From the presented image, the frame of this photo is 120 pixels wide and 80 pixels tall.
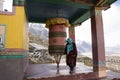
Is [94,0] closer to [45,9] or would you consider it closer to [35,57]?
[45,9]

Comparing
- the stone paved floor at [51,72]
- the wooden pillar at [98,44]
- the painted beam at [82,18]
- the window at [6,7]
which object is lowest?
the stone paved floor at [51,72]

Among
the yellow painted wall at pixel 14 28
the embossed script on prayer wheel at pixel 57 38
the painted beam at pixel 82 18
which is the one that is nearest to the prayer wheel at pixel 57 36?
the embossed script on prayer wheel at pixel 57 38

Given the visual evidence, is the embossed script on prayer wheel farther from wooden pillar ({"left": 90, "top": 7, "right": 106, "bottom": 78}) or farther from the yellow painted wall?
the yellow painted wall

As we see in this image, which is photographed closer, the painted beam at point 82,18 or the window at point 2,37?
the window at point 2,37

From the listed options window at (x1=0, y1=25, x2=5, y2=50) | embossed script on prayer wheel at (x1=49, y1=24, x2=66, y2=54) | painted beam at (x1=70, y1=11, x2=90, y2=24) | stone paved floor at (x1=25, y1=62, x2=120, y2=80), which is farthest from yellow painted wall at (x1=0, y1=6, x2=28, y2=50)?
painted beam at (x1=70, y1=11, x2=90, y2=24)

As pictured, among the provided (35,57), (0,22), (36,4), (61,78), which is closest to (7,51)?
(0,22)

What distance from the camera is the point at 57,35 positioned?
26.0ft

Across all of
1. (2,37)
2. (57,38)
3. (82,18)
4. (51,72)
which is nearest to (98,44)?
(57,38)

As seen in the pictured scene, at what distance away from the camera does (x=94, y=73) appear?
6594mm

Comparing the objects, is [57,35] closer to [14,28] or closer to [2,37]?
[14,28]

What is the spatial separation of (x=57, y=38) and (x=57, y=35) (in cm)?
14

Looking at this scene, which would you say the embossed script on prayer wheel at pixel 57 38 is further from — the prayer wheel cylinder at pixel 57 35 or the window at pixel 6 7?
the window at pixel 6 7

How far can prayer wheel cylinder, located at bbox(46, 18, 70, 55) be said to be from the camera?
25.5 feet

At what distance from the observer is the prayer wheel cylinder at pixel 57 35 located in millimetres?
7778
